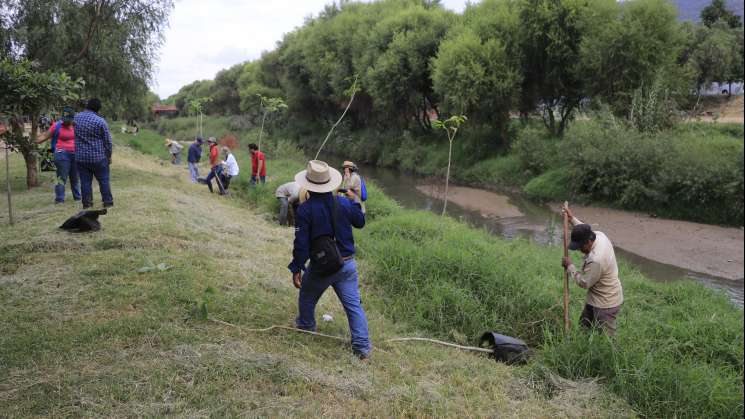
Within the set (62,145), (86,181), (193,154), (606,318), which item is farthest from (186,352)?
(193,154)

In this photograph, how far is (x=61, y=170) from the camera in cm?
970

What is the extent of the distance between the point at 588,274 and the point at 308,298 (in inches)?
115

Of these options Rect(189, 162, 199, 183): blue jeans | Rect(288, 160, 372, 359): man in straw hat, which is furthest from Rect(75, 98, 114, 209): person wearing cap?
Rect(189, 162, 199, 183): blue jeans

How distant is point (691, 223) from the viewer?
15992mm

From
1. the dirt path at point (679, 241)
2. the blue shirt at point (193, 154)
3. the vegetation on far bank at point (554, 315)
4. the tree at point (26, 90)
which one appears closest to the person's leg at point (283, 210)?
the vegetation on far bank at point (554, 315)

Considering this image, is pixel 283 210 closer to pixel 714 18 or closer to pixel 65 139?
pixel 65 139

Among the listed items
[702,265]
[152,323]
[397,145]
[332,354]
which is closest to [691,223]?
[702,265]

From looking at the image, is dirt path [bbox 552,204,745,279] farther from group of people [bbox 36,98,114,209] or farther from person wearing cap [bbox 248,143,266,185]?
group of people [bbox 36,98,114,209]

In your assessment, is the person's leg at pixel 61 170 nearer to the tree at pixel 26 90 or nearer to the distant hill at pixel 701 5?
the tree at pixel 26 90

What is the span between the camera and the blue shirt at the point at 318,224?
16.2ft

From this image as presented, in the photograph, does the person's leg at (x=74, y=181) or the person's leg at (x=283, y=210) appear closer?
the person's leg at (x=74, y=181)

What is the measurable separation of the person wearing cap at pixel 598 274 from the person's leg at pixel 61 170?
335 inches

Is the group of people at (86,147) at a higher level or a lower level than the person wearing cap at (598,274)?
higher

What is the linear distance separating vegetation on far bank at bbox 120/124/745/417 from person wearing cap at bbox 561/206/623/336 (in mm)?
320
